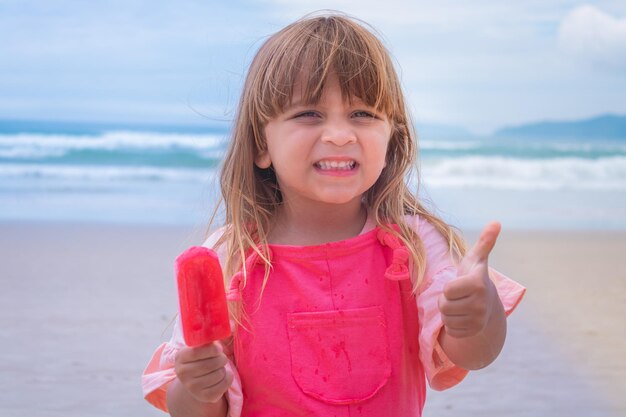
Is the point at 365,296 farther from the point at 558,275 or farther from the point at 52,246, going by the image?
the point at 52,246

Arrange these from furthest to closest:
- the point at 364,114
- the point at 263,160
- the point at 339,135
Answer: the point at 263,160
the point at 364,114
the point at 339,135

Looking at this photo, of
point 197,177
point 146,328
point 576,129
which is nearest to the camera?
point 146,328

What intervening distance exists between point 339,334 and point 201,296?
0.43m

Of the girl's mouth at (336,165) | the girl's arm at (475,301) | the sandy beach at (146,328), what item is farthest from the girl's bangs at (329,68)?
the sandy beach at (146,328)

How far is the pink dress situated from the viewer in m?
2.19

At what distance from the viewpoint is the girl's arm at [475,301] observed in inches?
73.1

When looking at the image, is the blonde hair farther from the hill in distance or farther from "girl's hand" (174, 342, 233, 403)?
the hill in distance

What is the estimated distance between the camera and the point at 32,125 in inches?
648

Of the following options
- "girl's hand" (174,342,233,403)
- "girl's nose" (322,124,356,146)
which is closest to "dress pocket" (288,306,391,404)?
"girl's hand" (174,342,233,403)

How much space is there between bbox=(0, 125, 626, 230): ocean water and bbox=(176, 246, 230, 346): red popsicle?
4.69m

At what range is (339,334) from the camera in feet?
7.23

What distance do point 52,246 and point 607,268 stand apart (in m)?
3.84

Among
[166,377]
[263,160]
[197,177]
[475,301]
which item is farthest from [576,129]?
[475,301]

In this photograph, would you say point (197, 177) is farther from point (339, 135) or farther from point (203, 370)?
point (203, 370)
